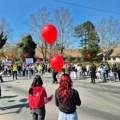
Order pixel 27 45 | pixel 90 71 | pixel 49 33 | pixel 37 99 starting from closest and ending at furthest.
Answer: pixel 37 99 → pixel 49 33 → pixel 90 71 → pixel 27 45

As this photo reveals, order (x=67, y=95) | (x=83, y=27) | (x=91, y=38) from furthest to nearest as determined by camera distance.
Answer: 1. (x=83, y=27)
2. (x=91, y=38)
3. (x=67, y=95)

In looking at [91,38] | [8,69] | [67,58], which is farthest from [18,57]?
[8,69]

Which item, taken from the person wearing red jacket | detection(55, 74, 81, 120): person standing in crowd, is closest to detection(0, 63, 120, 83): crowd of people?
the person wearing red jacket

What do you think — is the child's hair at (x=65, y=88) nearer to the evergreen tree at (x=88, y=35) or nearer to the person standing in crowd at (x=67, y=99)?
the person standing in crowd at (x=67, y=99)

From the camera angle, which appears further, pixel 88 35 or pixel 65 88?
pixel 88 35

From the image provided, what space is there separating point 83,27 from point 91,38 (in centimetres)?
842

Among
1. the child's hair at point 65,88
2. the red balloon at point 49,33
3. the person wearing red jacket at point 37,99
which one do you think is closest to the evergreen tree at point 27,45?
the red balloon at point 49,33

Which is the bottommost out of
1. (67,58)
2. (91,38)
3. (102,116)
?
(102,116)

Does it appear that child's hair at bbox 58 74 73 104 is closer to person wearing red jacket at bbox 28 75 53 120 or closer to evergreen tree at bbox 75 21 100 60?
person wearing red jacket at bbox 28 75 53 120

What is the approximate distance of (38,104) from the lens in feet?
19.9

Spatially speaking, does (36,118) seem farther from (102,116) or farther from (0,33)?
(0,33)

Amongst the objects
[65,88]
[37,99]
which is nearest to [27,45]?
[37,99]

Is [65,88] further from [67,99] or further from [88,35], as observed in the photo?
[88,35]

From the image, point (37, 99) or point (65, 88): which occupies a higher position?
point (65, 88)
